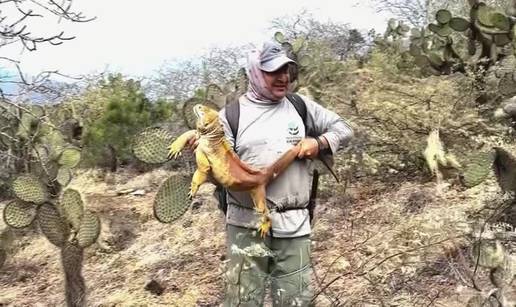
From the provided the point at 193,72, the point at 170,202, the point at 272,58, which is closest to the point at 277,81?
the point at 272,58

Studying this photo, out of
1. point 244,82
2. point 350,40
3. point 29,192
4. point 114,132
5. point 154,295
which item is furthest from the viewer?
point 350,40

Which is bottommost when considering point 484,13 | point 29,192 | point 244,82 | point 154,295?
point 154,295

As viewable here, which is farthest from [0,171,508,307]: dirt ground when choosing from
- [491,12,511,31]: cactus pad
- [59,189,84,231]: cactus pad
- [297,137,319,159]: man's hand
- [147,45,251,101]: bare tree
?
[147,45,251,101]: bare tree

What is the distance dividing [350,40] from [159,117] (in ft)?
14.5

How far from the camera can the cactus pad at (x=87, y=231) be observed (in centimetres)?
523

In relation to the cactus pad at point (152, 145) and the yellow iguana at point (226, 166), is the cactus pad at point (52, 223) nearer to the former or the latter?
the cactus pad at point (152, 145)

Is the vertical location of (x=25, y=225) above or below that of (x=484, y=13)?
below

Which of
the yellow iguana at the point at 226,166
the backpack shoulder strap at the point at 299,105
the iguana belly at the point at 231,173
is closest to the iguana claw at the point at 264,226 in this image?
the yellow iguana at the point at 226,166

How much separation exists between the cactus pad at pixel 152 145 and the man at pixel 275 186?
2.28 ft

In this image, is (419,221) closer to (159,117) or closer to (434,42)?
(434,42)

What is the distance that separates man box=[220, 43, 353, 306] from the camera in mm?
3334

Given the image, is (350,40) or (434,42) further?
(350,40)

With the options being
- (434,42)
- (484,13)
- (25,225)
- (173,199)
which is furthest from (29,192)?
(434,42)

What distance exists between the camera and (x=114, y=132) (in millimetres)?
10336
